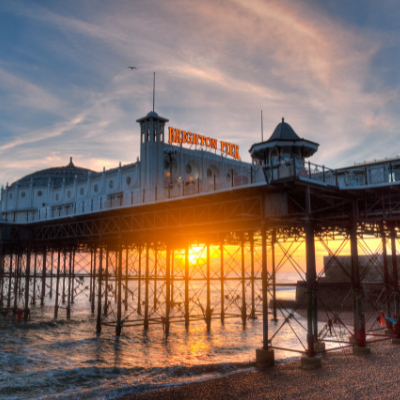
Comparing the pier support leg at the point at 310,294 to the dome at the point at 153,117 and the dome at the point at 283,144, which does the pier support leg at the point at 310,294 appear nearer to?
the dome at the point at 283,144

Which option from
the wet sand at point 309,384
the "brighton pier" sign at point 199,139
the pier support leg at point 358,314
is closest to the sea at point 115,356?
the wet sand at point 309,384

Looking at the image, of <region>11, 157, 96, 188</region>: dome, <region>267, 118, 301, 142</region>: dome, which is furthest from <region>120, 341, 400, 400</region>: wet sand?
<region>11, 157, 96, 188</region>: dome

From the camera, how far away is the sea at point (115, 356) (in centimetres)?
1964

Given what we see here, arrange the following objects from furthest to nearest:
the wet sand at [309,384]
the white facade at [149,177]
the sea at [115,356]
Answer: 1. the white facade at [149,177]
2. the sea at [115,356]
3. the wet sand at [309,384]

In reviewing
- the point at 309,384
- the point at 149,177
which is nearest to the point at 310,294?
the point at 309,384

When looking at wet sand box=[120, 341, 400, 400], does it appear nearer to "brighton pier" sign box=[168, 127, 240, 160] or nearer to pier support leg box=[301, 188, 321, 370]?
pier support leg box=[301, 188, 321, 370]

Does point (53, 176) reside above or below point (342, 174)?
above

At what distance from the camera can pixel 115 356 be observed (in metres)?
25.8

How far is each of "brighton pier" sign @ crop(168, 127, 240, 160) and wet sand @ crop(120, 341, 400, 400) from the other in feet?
83.2

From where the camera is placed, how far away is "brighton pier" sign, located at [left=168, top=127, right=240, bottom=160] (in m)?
40.5

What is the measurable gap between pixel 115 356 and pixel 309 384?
13253mm

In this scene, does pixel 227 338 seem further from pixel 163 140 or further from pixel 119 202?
pixel 163 140

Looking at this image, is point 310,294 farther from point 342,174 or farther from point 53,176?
point 53,176

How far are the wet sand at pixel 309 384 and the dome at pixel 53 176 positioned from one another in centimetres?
4828
